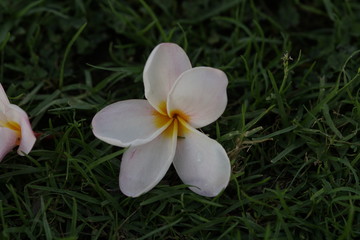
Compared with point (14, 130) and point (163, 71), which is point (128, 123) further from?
point (14, 130)

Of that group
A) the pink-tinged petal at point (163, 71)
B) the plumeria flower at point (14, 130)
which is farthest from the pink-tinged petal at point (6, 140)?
the pink-tinged petal at point (163, 71)

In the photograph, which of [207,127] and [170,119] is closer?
[170,119]

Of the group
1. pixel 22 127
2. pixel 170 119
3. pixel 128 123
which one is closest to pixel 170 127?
pixel 170 119

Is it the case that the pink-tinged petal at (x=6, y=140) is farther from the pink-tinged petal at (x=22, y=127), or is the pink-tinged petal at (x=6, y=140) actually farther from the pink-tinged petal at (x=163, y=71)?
the pink-tinged petal at (x=163, y=71)

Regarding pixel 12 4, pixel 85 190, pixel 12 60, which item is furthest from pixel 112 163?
pixel 12 4

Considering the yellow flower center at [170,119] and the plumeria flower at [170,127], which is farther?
the yellow flower center at [170,119]

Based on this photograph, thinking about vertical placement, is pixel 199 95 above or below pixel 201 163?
above

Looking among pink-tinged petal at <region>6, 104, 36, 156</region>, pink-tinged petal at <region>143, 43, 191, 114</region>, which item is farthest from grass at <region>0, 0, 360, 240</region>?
pink-tinged petal at <region>143, 43, 191, 114</region>
